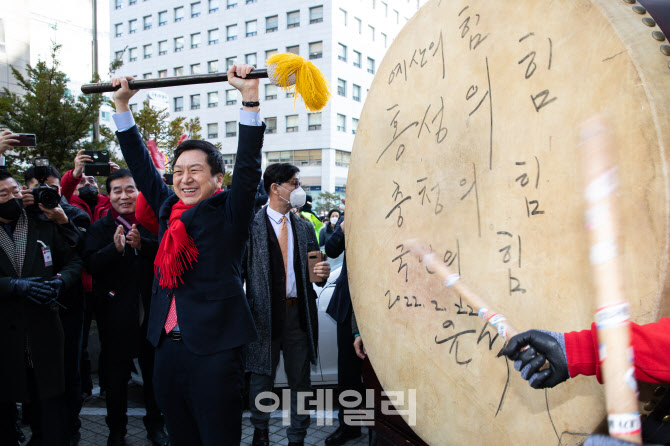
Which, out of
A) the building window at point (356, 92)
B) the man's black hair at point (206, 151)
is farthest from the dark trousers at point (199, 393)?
the building window at point (356, 92)

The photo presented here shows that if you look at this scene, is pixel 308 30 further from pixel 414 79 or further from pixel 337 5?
pixel 414 79

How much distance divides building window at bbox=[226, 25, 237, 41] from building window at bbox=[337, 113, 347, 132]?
35.4 ft

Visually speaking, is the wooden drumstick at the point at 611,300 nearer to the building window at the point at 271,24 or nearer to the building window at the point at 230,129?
the building window at the point at 230,129

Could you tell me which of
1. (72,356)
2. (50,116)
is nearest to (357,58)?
(50,116)

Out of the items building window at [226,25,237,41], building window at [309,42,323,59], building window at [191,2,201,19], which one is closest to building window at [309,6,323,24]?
building window at [309,42,323,59]

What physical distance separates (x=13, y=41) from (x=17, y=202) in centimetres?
2006

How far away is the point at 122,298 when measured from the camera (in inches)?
122

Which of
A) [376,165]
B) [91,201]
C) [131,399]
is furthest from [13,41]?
[376,165]

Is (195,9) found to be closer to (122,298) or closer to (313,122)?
(313,122)

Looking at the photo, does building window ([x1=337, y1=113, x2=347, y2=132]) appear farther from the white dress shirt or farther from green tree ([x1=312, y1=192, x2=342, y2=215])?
the white dress shirt

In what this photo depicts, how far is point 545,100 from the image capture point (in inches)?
41.0

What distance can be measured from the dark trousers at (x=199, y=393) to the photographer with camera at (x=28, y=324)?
109 cm

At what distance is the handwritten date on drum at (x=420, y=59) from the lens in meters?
1.37

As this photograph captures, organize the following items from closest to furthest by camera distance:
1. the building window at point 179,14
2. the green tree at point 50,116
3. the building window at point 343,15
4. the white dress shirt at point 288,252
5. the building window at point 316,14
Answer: the white dress shirt at point 288,252, the green tree at point 50,116, the building window at point 316,14, the building window at point 343,15, the building window at point 179,14
